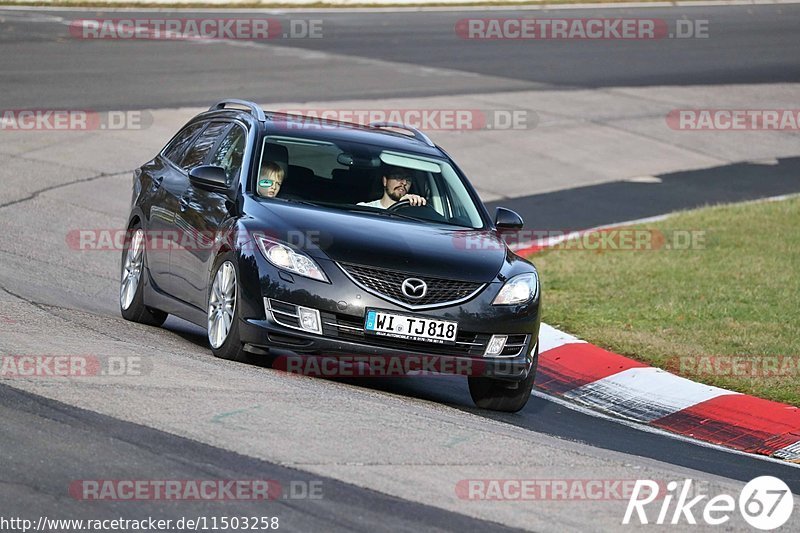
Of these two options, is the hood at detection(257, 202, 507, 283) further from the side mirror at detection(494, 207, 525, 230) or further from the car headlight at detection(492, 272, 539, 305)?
the side mirror at detection(494, 207, 525, 230)

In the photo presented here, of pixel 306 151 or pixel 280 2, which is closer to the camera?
pixel 306 151

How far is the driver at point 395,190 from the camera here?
9.72 m

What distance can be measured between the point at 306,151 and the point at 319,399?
2700mm

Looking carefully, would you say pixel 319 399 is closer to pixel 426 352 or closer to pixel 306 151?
pixel 426 352

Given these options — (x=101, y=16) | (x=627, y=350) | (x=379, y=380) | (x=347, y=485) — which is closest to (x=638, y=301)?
(x=627, y=350)

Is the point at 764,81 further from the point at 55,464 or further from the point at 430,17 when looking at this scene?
the point at 55,464

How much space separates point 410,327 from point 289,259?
0.84 meters

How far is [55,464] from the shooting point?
20.2 ft

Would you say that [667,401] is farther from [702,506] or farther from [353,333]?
[702,506]

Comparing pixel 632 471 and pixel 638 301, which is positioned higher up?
pixel 632 471

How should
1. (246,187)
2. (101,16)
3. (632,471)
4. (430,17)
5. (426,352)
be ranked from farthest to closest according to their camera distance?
1. (430,17)
2. (101,16)
3. (246,187)
4. (426,352)
5. (632,471)

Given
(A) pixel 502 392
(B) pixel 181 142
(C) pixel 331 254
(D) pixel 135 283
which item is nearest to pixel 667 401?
(A) pixel 502 392

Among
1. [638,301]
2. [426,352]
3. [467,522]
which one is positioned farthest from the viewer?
[638,301]

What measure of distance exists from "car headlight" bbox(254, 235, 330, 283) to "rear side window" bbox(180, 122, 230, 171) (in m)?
1.98
